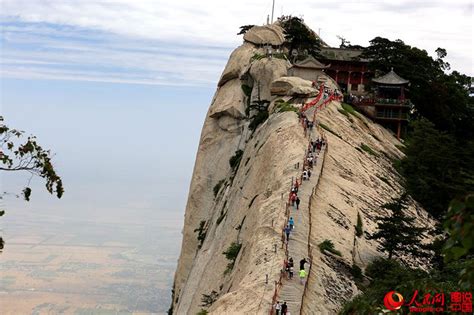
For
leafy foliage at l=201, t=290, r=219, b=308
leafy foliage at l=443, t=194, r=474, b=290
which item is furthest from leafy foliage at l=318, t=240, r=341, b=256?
leafy foliage at l=443, t=194, r=474, b=290

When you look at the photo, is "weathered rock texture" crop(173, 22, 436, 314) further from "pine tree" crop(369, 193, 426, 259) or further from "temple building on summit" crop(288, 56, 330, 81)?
"temple building on summit" crop(288, 56, 330, 81)

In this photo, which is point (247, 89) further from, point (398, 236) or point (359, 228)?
point (398, 236)

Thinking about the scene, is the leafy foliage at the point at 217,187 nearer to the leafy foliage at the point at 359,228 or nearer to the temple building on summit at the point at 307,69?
the temple building on summit at the point at 307,69

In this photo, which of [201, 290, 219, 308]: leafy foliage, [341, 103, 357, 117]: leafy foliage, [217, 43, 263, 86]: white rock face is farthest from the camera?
[217, 43, 263, 86]: white rock face

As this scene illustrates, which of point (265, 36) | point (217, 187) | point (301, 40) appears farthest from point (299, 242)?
point (265, 36)

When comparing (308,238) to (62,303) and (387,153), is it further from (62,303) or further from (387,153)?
(62,303)
